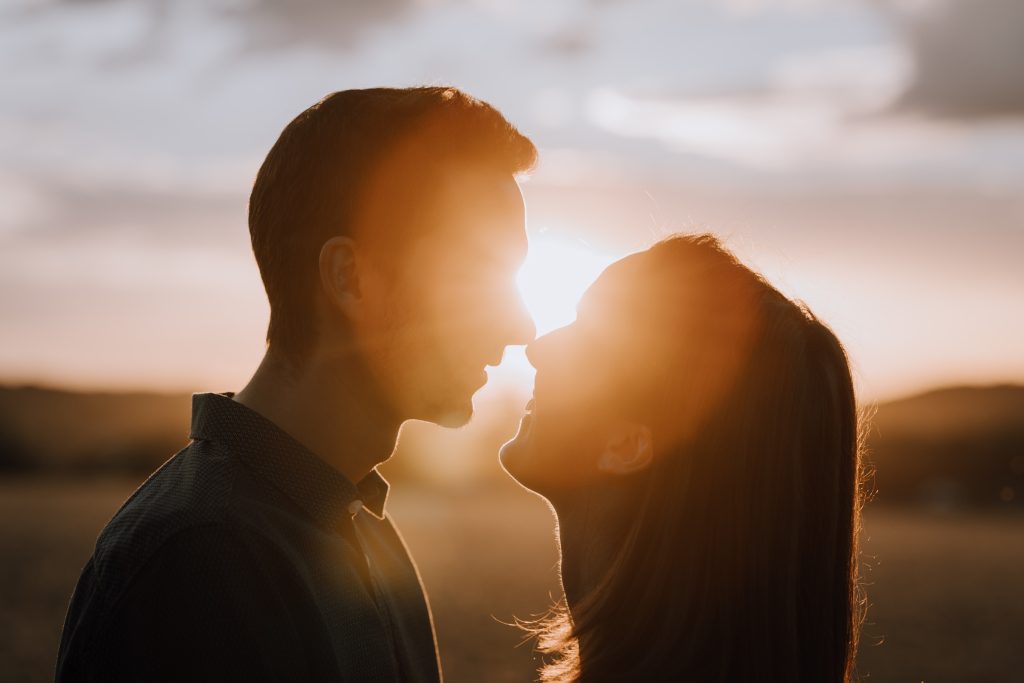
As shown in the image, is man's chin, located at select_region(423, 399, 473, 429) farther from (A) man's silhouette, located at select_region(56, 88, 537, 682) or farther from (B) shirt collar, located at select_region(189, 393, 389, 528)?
(B) shirt collar, located at select_region(189, 393, 389, 528)

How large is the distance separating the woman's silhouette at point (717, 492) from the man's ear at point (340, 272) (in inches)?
35.3

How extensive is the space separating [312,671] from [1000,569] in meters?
47.5

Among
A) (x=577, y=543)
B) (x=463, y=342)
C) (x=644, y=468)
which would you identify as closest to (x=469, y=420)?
(x=463, y=342)

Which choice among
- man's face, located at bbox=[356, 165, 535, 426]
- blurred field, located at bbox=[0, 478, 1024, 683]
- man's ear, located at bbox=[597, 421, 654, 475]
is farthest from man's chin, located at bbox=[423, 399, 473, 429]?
blurred field, located at bbox=[0, 478, 1024, 683]

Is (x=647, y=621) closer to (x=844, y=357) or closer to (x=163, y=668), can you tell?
(x=844, y=357)

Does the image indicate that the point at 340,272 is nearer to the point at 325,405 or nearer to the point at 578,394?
the point at 325,405

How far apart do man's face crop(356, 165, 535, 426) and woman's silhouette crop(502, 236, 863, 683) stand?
69 cm

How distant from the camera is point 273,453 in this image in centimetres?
315

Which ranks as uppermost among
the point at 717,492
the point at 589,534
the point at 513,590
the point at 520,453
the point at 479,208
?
the point at 479,208

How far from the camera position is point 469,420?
13.3 feet

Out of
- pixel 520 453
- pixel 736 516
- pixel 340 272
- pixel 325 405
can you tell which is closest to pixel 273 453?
pixel 325 405

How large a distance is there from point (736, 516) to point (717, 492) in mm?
89

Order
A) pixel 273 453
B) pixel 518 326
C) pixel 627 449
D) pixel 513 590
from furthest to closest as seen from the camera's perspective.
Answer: pixel 513 590 → pixel 518 326 → pixel 627 449 → pixel 273 453

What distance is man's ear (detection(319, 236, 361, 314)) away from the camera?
11.5 feet
